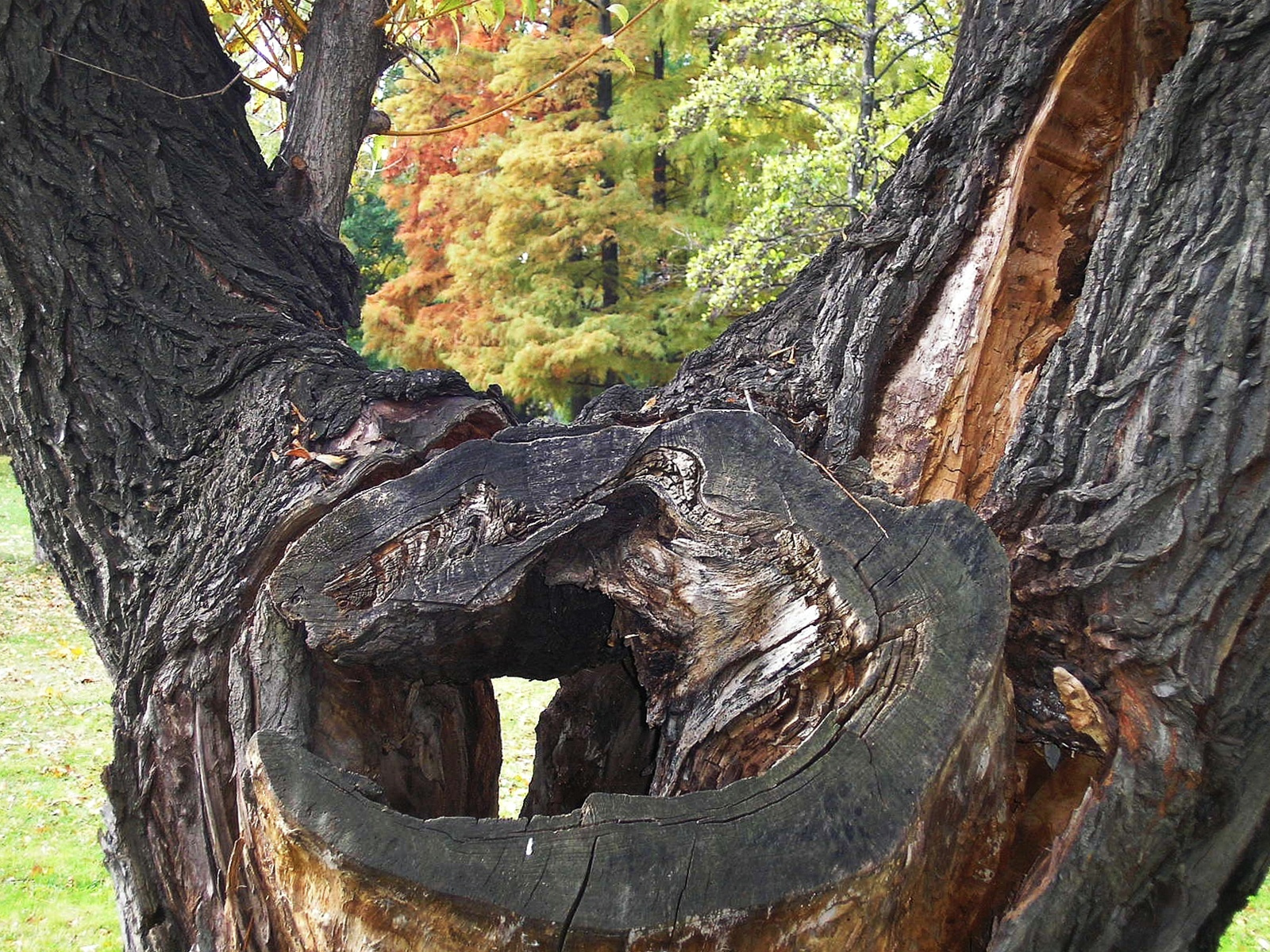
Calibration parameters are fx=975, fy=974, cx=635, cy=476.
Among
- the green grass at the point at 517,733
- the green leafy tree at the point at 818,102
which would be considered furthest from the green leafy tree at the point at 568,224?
the green grass at the point at 517,733

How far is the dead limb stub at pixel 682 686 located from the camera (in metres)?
1.18

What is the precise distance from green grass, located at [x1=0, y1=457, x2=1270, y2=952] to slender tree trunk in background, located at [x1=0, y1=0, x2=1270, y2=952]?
2287 mm

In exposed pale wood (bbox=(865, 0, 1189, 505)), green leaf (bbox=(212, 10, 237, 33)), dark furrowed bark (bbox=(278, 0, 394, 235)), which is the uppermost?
green leaf (bbox=(212, 10, 237, 33))

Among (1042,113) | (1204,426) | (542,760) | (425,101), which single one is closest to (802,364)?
(1042,113)

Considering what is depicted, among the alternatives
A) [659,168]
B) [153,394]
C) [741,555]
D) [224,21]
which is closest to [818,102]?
[659,168]

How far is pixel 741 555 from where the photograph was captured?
1.53 meters

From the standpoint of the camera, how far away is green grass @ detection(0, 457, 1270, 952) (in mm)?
4395

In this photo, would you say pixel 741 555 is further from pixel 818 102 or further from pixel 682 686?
pixel 818 102

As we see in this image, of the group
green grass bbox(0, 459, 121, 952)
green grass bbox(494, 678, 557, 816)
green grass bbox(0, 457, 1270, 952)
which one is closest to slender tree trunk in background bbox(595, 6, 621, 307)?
green grass bbox(494, 678, 557, 816)

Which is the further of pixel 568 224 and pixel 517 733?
pixel 568 224

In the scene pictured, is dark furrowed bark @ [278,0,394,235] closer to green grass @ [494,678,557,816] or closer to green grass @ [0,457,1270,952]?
green grass @ [0,457,1270,952]

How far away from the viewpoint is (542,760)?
2.25m

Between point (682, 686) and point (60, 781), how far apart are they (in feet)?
19.1

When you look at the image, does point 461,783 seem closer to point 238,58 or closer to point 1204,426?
point 1204,426
